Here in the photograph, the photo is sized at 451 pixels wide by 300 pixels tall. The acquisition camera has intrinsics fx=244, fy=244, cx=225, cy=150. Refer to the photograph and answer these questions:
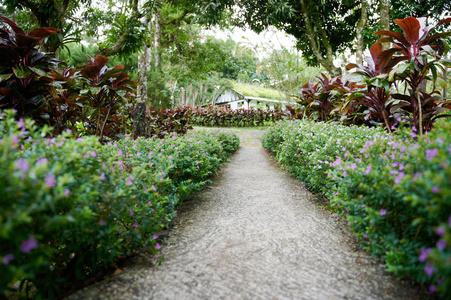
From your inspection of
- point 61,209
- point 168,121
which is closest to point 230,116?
point 168,121

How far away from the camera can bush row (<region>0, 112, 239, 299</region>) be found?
2.77 feet

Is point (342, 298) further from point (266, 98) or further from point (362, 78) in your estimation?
point (266, 98)

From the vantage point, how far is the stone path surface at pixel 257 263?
1270 mm

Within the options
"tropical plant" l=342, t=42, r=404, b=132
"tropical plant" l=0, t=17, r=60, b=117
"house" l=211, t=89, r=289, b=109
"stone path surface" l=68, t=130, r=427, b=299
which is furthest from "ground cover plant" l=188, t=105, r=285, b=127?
"stone path surface" l=68, t=130, r=427, b=299

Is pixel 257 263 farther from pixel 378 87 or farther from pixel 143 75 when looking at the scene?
pixel 143 75

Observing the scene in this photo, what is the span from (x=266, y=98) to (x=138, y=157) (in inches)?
1050

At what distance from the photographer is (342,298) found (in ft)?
4.05

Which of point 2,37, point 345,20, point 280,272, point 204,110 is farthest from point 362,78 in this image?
point 204,110

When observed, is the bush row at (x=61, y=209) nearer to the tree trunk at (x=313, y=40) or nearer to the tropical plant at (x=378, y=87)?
the tropical plant at (x=378, y=87)

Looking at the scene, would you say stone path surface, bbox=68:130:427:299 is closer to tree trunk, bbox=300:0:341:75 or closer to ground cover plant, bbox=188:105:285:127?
tree trunk, bbox=300:0:341:75

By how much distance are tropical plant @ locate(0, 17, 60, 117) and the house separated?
21.0 m

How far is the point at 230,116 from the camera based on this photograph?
1388 centimetres

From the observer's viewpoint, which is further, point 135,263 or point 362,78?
point 362,78

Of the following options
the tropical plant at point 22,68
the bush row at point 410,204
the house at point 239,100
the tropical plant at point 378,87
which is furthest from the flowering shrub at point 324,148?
the house at point 239,100
